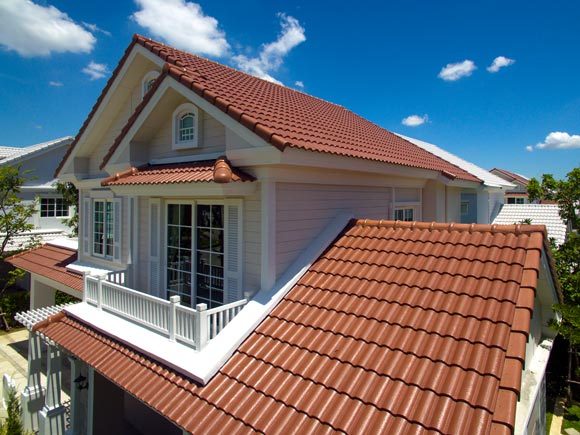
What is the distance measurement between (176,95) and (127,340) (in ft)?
16.6

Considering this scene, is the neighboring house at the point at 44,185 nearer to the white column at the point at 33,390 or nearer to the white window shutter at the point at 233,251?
the white column at the point at 33,390

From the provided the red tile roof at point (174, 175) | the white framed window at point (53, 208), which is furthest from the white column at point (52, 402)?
the white framed window at point (53, 208)

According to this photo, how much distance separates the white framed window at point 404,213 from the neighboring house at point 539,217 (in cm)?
1054

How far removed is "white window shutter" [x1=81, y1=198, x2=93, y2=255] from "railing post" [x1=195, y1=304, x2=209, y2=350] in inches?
346

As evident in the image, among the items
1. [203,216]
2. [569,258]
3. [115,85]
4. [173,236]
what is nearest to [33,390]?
[173,236]

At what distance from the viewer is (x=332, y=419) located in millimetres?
3822

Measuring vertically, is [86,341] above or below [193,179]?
below

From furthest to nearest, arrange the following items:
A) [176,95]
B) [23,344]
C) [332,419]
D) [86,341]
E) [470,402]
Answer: [23,344]
[176,95]
[86,341]
[332,419]
[470,402]

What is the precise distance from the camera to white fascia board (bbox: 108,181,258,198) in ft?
19.9

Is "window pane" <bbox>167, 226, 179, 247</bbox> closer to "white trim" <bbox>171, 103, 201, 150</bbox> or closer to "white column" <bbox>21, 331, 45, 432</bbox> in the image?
"white trim" <bbox>171, 103, 201, 150</bbox>

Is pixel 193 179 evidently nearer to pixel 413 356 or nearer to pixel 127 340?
pixel 127 340

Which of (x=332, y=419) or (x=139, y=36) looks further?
(x=139, y=36)

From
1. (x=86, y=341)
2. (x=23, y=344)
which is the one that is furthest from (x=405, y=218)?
(x=23, y=344)

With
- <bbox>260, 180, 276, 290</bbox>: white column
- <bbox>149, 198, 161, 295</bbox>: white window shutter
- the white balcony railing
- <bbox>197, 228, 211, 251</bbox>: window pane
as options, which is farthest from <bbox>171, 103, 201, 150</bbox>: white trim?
the white balcony railing
